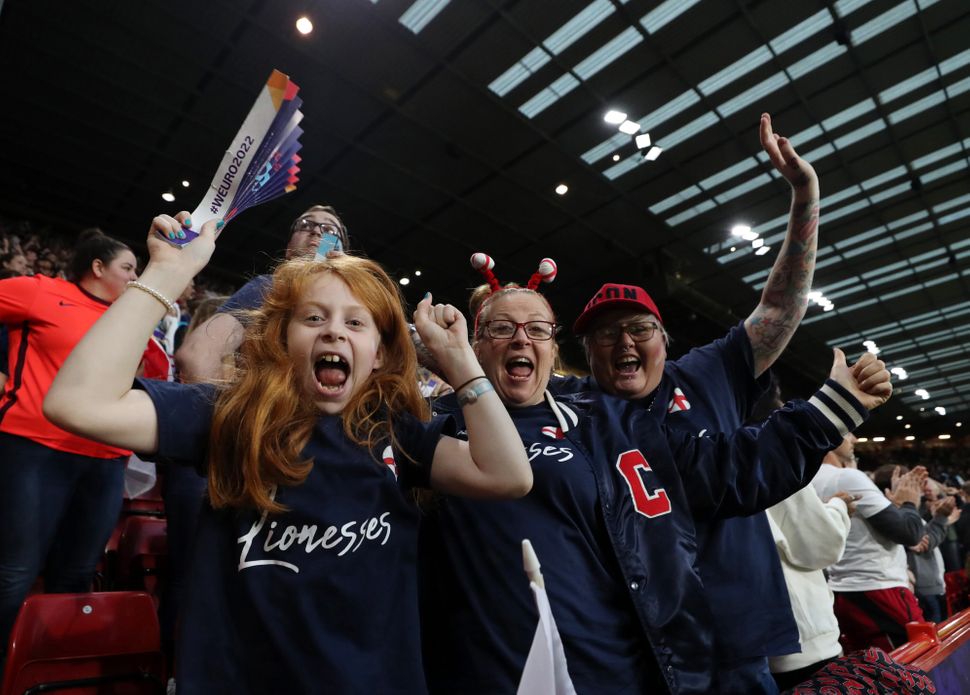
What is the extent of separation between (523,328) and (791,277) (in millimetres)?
1006

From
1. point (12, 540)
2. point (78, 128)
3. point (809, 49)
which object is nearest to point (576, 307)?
point (809, 49)

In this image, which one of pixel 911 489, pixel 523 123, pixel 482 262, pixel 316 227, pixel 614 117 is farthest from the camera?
pixel 523 123

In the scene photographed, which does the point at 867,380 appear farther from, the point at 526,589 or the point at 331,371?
the point at 331,371

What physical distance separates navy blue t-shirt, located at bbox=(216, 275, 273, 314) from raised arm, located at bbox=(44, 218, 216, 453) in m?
0.61

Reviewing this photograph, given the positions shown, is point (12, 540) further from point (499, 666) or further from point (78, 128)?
point (78, 128)

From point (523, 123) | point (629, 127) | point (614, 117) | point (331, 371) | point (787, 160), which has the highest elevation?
point (523, 123)

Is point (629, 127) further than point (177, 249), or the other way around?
point (629, 127)

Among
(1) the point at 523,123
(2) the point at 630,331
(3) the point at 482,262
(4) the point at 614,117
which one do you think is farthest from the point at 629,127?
(3) the point at 482,262

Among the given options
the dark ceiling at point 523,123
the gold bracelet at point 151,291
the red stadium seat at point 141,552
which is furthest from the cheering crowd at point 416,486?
the dark ceiling at point 523,123

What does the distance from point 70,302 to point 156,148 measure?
7.10 m

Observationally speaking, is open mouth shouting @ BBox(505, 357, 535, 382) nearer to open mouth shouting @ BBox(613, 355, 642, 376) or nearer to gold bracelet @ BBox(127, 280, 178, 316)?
open mouth shouting @ BBox(613, 355, 642, 376)

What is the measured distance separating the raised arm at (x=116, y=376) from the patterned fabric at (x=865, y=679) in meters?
1.30

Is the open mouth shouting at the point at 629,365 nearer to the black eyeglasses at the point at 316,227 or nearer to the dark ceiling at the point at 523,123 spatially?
the black eyeglasses at the point at 316,227

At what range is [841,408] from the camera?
142cm
